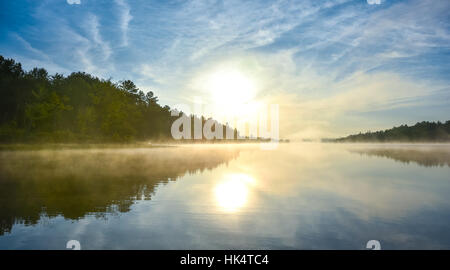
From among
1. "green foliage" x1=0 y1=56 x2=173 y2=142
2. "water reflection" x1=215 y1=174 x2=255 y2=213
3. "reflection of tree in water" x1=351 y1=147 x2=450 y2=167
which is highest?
"green foliage" x1=0 y1=56 x2=173 y2=142

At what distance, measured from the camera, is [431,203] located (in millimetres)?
17828

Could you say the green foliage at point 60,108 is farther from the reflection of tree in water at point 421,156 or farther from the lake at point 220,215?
the reflection of tree in water at point 421,156

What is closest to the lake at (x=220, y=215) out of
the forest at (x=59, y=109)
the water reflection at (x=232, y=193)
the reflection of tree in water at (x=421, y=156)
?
the water reflection at (x=232, y=193)

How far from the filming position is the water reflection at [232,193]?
1739 centimetres

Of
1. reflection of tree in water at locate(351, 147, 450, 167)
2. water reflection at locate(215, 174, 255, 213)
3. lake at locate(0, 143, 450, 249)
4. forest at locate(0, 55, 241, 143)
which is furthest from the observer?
forest at locate(0, 55, 241, 143)

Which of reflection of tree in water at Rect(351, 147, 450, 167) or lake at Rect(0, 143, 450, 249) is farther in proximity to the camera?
reflection of tree in water at Rect(351, 147, 450, 167)

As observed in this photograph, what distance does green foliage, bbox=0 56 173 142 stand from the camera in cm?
8919

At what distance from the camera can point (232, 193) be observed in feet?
69.8

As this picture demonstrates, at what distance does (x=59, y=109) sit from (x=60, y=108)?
0.54m

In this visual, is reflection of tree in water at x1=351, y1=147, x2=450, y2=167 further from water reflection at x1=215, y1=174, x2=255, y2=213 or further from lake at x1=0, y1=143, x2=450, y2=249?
water reflection at x1=215, y1=174, x2=255, y2=213

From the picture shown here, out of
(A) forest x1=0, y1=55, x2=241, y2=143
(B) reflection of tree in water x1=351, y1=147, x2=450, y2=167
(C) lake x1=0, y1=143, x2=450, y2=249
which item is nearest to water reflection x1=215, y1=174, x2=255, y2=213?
(C) lake x1=0, y1=143, x2=450, y2=249
